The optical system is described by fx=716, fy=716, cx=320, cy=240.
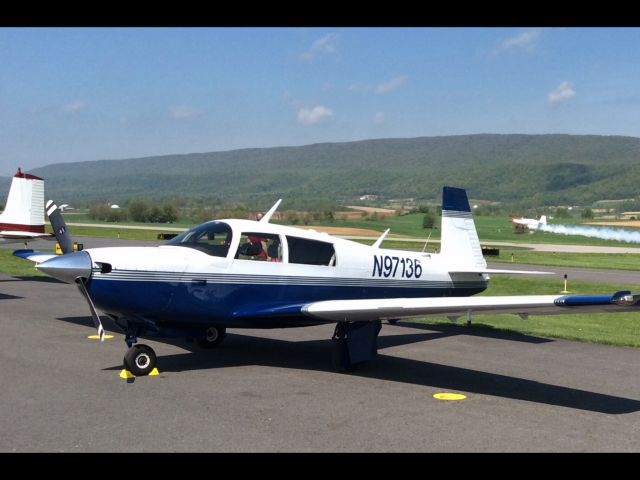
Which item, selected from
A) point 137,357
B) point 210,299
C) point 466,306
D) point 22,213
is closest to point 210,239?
point 210,299

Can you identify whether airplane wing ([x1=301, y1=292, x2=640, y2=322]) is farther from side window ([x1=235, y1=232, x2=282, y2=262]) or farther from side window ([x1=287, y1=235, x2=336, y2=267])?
side window ([x1=235, y1=232, x2=282, y2=262])

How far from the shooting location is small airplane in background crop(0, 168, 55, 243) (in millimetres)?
22567

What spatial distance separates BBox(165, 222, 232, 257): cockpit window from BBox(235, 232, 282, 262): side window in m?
0.23

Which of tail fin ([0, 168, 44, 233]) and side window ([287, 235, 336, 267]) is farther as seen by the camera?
tail fin ([0, 168, 44, 233])

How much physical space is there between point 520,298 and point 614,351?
4401 millimetres

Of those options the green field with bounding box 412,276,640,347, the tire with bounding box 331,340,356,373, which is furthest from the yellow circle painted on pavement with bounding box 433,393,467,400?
the green field with bounding box 412,276,640,347

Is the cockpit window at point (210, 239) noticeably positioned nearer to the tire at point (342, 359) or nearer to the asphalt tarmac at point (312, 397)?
the asphalt tarmac at point (312, 397)

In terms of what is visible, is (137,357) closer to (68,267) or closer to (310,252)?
(68,267)

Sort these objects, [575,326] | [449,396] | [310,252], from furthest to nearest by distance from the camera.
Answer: [575,326], [310,252], [449,396]

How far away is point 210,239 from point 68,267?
2240 millimetres

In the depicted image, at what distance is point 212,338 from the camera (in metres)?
12.2
